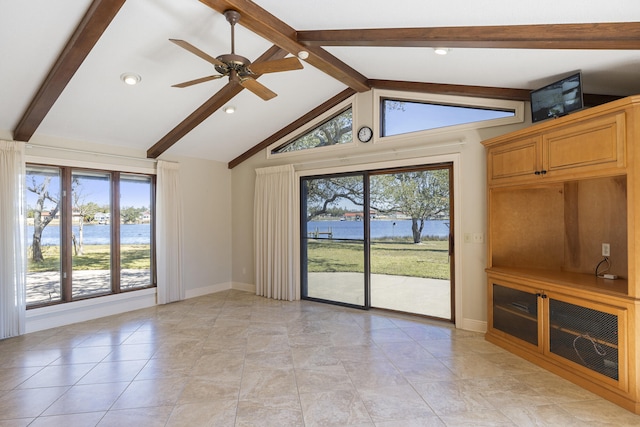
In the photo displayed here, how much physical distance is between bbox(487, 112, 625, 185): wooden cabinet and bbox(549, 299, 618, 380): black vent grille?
3.67 feet

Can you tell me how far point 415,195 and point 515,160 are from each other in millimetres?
1374

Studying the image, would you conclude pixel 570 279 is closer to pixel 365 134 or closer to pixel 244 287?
pixel 365 134

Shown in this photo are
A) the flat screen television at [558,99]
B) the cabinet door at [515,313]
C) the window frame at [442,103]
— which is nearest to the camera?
the flat screen television at [558,99]

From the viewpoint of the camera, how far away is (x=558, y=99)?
3.02m

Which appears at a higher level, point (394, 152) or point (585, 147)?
point (394, 152)

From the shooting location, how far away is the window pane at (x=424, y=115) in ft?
12.9

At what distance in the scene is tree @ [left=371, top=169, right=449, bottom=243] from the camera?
14.0 ft

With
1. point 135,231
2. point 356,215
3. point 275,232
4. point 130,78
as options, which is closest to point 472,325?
point 356,215

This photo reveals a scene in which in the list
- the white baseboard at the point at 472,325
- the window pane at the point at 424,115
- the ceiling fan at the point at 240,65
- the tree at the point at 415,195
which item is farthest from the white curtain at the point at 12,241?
the white baseboard at the point at 472,325

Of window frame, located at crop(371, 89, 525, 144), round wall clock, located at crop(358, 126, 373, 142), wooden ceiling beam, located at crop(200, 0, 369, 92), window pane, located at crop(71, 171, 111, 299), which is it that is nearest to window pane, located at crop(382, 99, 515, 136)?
window frame, located at crop(371, 89, 525, 144)

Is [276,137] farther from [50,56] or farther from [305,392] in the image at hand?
[305,392]

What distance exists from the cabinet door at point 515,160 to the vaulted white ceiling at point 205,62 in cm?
67

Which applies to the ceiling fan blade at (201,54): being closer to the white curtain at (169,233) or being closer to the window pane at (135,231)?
the white curtain at (169,233)

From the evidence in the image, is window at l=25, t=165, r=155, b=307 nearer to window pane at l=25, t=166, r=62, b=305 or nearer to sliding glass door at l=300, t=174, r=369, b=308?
window pane at l=25, t=166, r=62, b=305
